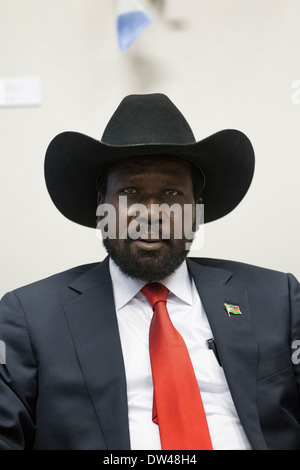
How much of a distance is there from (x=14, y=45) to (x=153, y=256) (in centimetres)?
95

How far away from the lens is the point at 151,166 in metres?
1.46

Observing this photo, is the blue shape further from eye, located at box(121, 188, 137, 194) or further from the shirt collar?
the shirt collar

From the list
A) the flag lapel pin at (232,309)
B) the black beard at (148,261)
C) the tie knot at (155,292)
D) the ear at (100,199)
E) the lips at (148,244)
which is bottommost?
the flag lapel pin at (232,309)

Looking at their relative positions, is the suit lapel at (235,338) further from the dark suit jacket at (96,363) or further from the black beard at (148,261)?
the black beard at (148,261)

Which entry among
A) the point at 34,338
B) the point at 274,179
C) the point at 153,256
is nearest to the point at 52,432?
the point at 34,338

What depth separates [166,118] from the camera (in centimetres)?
150

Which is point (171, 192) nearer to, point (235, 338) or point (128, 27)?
point (235, 338)

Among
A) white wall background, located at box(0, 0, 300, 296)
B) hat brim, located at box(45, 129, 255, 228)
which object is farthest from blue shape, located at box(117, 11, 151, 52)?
hat brim, located at box(45, 129, 255, 228)

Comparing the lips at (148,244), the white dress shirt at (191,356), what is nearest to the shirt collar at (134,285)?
the white dress shirt at (191,356)

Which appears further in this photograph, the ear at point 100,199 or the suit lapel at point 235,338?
the ear at point 100,199

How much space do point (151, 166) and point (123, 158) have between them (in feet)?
0.25

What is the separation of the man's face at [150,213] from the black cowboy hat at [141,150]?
0.04 metres

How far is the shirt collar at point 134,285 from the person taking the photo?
1.48 meters

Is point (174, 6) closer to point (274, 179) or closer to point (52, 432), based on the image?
point (274, 179)
